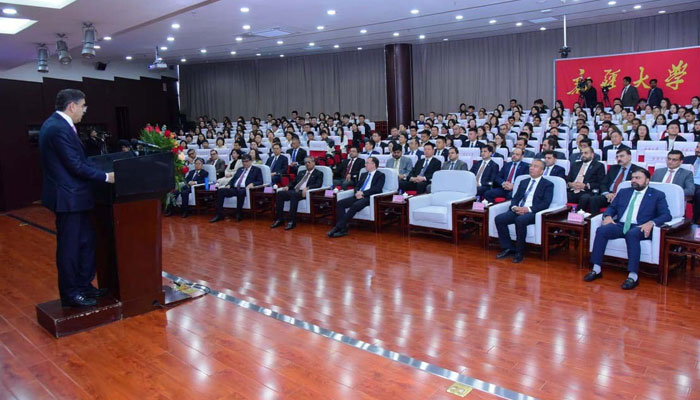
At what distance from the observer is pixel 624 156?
5422mm

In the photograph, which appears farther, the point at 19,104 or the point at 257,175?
the point at 19,104

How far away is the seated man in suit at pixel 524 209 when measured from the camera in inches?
204

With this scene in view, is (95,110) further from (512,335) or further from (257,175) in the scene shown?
(512,335)

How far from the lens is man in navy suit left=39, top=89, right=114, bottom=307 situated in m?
3.34

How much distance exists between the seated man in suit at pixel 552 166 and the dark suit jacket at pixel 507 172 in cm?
27

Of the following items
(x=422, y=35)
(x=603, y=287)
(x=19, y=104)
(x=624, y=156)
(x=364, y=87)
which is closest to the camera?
(x=603, y=287)

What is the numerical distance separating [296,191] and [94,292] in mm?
3767

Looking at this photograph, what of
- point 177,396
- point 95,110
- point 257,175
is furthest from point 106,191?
point 95,110

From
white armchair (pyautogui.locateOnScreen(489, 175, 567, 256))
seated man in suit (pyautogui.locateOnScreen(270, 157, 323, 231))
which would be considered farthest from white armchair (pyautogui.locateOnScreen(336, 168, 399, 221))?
white armchair (pyautogui.locateOnScreen(489, 175, 567, 256))

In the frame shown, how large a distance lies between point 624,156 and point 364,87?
1145cm

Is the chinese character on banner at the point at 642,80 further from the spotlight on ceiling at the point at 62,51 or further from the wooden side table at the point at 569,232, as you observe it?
the spotlight on ceiling at the point at 62,51

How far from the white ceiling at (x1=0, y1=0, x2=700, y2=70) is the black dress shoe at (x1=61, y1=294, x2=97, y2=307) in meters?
2.88

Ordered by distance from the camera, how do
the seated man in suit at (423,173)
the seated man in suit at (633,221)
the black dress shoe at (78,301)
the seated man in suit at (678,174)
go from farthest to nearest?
the seated man in suit at (423,173) < the seated man in suit at (678,174) < the seated man in suit at (633,221) < the black dress shoe at (78,301)

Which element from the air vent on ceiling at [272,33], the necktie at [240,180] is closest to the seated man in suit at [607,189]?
the necktie at [240,180]
